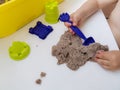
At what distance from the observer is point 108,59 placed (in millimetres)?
573

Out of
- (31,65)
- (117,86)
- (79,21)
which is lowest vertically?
(117,86)

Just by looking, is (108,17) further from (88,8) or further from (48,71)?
(48,71)

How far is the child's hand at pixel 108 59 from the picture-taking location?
1.84 feet

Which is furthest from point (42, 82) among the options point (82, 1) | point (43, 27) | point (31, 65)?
point (82, 1)

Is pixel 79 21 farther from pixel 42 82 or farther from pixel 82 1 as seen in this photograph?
pixel 42 82

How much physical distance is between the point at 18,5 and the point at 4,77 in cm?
19

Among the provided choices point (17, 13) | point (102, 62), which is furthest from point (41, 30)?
point (102, 62)

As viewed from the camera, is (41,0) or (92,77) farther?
(41,0)

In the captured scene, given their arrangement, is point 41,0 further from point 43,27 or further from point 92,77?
point 92,77

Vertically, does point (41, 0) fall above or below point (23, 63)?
above

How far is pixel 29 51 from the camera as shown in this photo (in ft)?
1.93

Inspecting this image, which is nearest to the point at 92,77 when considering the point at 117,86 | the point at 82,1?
the point at 117,86

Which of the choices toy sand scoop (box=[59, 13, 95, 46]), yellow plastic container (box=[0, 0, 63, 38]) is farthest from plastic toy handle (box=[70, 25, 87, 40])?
yellow plastic container (box=[0, 0, 63, 38])

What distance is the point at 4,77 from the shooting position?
54 centimetres
